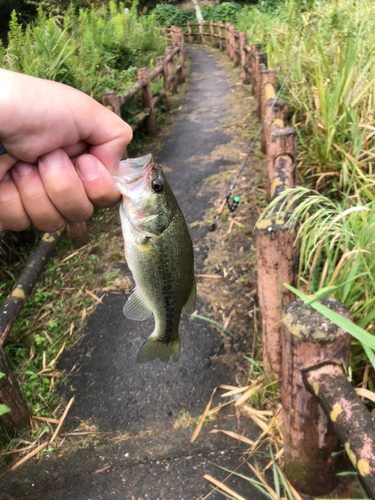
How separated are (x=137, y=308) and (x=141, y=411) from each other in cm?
163

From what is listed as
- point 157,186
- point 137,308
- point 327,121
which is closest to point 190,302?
point 137,308

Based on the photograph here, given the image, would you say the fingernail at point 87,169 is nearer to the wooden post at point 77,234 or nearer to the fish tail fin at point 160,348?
the fish tail fin at point 160,348

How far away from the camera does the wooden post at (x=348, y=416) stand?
4.06 feet

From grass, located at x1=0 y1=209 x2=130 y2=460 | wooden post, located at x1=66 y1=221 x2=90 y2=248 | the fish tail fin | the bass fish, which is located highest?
the bass fish

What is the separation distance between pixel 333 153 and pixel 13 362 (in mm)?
3231

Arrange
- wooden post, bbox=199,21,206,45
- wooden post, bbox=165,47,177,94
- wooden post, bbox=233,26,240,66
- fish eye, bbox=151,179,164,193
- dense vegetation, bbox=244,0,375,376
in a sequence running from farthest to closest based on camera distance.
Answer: wooden post, bbox=199,21,206,45 → wooden post, bbox=233,26,240,66 → wooden post, bbox=165,47,177,94 → dense vegetation, bbox=244,0,375,376 → fish eye, bbox=151,179,164,193

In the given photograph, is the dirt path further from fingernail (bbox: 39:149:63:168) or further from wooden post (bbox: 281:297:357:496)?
fingernail (bbox: 39:149:63:168)

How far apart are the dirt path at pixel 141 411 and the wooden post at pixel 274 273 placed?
1.67 ft

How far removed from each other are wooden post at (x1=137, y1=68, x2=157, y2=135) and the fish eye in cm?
559

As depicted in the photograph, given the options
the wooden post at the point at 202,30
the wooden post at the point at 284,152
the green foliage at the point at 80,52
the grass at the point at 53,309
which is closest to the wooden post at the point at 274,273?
the wooden post at the point at 284,152

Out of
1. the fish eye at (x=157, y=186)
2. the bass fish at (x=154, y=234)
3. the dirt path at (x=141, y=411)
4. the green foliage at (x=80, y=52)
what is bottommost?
the dirt path at (x=141, y=411)

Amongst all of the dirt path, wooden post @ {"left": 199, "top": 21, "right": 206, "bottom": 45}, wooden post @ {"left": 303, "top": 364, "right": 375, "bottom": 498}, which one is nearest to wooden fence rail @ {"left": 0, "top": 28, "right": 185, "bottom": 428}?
the dirt path

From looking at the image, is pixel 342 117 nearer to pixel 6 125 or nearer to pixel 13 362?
pixel 6 125

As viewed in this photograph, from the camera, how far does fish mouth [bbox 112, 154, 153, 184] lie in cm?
113
